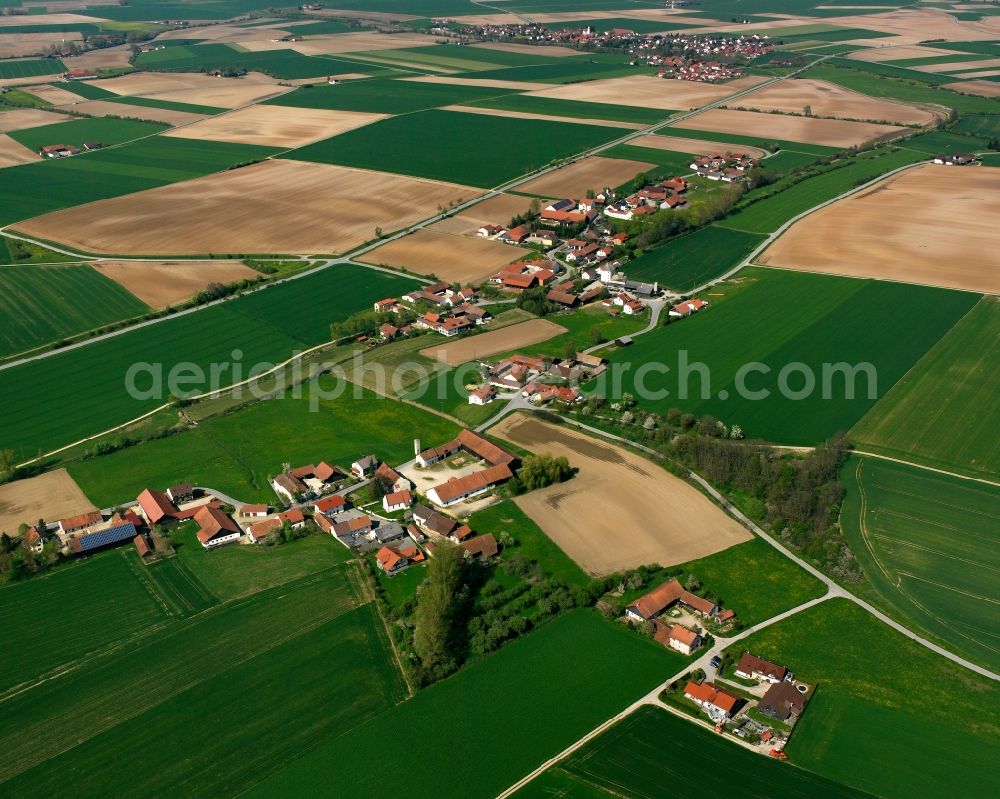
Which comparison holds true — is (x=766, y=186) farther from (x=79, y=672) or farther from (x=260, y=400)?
(x=79, y=672)

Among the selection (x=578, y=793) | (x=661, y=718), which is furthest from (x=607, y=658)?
(x=578, y=793)

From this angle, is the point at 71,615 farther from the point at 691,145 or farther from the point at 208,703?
the point at 691,145

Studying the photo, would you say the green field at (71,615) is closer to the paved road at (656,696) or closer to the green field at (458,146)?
the paved road at (656,696)

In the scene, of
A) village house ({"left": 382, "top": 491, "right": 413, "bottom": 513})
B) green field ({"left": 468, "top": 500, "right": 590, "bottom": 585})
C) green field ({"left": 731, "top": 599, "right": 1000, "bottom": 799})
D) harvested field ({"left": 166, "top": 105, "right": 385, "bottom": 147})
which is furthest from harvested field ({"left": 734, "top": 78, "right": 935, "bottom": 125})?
green field ({"left": 731, "top": 599, "right": 1000, "bottom": 799})

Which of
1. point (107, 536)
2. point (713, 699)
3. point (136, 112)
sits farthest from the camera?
point (136, 112)

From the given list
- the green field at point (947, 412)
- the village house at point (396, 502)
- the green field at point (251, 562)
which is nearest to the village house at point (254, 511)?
the green field at point (251, 562)

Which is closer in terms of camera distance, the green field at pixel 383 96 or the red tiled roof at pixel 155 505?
the red tiled roof at pixel 155 505

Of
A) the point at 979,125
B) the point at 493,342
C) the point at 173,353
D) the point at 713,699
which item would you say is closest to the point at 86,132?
the point at 173,353
